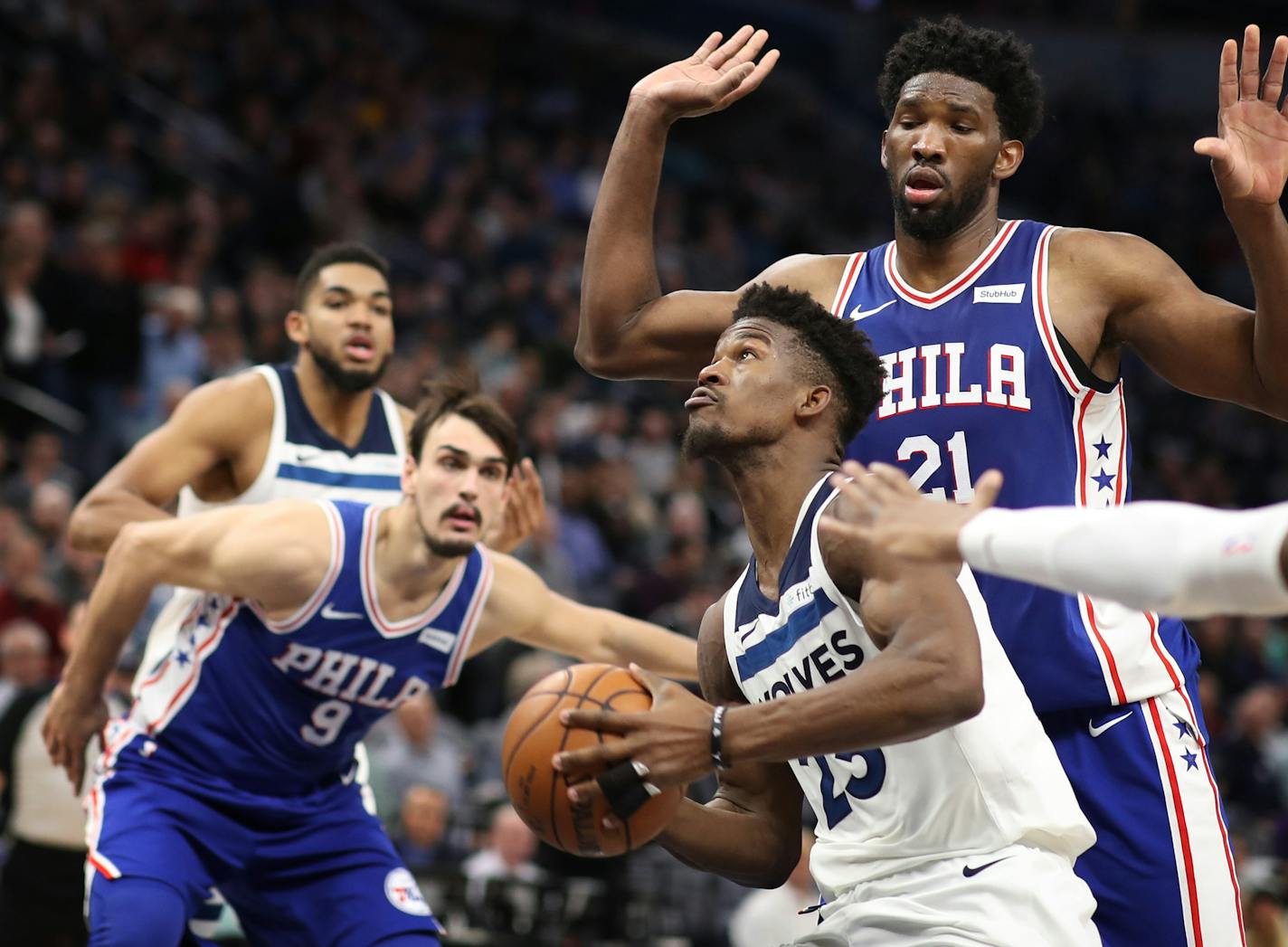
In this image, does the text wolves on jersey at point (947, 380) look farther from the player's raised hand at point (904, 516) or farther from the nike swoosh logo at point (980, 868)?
the nike swoosh logo at point (980, 868)

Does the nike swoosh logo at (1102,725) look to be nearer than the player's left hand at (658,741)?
No

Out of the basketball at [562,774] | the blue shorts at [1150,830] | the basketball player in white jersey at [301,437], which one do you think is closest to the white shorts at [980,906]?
the blue shorts at [1150,830]

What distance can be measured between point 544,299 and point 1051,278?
10767mm

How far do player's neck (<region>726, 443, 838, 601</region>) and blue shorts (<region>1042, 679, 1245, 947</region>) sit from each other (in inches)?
27.1

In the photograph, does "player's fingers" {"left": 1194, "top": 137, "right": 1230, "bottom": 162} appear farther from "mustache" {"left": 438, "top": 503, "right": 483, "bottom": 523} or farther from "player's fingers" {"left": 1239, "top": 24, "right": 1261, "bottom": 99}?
"mustache" {"left": 438, "top": 503, "right": 483, "bottom": 523}

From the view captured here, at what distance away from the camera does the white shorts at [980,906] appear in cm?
325

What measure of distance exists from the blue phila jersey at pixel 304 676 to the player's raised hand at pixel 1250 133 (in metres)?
2.66

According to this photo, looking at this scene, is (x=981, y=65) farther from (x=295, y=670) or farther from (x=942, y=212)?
(x=295, y=670)

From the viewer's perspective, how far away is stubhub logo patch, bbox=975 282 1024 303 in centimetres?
382

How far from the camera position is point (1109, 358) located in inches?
151

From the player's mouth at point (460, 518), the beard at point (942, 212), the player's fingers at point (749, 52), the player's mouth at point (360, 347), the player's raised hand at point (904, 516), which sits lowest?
the player's raised hand at point (904, 516)

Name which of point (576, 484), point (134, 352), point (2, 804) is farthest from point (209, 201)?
point (2, 804)

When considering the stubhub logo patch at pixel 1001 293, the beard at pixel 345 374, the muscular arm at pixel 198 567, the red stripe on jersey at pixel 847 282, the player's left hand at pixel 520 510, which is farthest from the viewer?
the beard at pixel 345 374

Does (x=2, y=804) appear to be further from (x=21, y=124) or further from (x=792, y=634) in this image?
(x=21, y=124)
